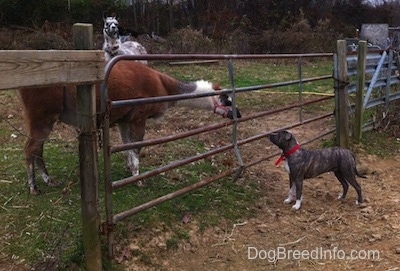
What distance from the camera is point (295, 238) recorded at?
4.17m

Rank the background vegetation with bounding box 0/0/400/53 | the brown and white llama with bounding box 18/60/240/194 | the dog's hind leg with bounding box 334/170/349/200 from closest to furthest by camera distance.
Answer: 1. the brown and white llama with bounding box 18/60/240/194
2. the dog's hind leg with bounding box 334/170/349/200
3. the background vegetation with bounding box 0/0/400/53

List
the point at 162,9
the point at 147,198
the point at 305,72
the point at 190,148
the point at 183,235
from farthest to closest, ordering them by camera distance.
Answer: the point at 162,9
the point at 305,72
the point at 190,148
the point at 147,198
the point at 183,235

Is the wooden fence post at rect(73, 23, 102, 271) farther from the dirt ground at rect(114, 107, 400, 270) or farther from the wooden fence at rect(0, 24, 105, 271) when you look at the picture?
the dirt ground at rect(114, 107, 400, 270)

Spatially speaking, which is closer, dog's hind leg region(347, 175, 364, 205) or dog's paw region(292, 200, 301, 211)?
dog's paw region(292, 200, 301, 211)

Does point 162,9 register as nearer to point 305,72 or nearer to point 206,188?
point 305,72

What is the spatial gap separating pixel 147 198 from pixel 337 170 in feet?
6.49

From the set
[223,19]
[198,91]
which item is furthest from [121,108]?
[223,19]

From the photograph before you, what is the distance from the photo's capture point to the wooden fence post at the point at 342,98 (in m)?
6.30

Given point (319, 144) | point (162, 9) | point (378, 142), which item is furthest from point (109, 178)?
point (162, 9)

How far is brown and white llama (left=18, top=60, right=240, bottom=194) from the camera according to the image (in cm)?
431

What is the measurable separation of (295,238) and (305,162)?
88cm

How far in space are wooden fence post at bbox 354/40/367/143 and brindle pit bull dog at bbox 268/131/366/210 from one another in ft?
6.94

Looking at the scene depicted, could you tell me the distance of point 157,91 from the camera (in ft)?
16.6

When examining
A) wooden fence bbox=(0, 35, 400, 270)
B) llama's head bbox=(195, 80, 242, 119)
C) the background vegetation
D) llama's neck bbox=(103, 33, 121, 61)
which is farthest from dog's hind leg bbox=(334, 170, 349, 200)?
the background vegetation
